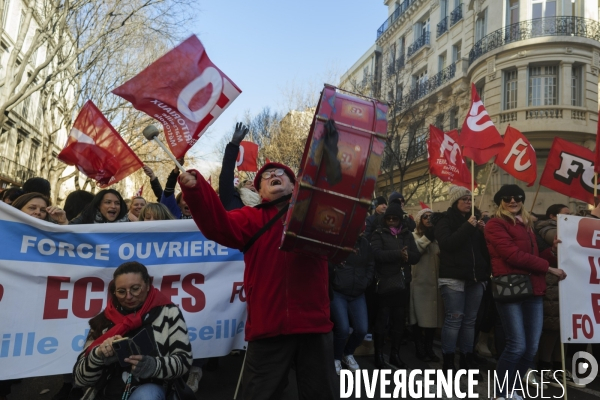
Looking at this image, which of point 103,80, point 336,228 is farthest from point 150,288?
point 103,80

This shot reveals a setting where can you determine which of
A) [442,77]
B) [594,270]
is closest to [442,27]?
[442,77]

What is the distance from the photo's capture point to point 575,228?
4828 mm

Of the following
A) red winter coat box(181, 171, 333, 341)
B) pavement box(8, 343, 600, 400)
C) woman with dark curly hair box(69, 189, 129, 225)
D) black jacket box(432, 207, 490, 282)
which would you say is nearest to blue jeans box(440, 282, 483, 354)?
black jacket box(432, 207, 490, 282)

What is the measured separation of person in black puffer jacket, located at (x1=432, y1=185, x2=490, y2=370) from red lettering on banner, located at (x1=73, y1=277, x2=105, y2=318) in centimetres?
344

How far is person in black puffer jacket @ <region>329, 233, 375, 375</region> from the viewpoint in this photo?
17.5ft

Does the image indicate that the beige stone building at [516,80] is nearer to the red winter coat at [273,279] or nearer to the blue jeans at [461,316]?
the blue jeans at [461,316]

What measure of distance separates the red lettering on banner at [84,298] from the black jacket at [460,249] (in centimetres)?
344

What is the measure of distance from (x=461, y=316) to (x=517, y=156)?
4506 millimetres

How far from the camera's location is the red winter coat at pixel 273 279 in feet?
8.79

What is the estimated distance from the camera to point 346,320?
5.39 metres

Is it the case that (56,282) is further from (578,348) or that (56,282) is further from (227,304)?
(578,348)

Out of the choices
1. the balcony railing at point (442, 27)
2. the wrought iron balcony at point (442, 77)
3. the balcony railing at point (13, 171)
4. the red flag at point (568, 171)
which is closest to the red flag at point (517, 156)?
the red flag at point (568, 171)

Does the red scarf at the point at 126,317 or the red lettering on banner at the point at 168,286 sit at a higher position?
the red lettering on banner at the point at 168,286

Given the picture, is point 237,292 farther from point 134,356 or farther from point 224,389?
point 134,356
